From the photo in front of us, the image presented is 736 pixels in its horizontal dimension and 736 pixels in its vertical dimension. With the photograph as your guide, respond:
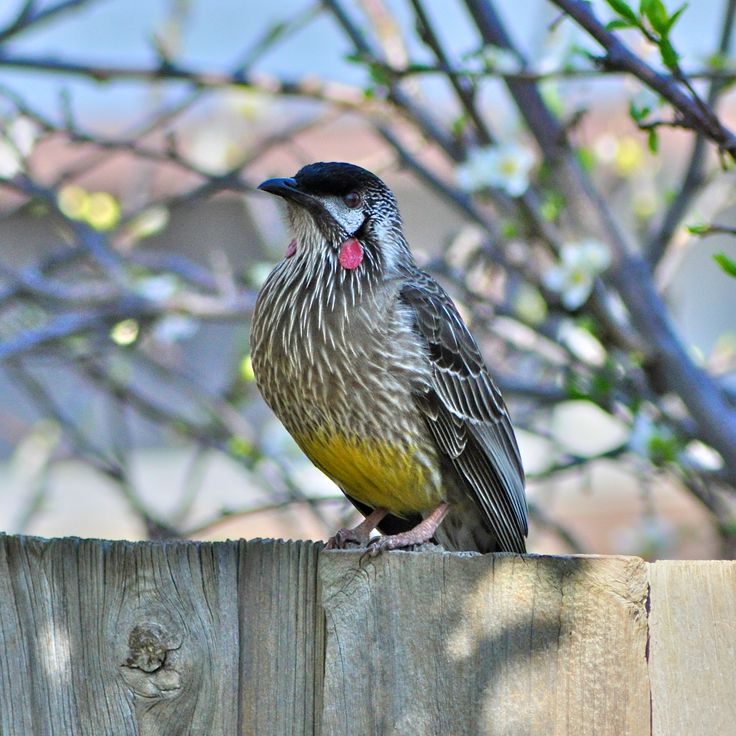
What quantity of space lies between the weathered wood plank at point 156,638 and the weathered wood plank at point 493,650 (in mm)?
112

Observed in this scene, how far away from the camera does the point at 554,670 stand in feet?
7.20

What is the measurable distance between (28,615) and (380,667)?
0.70m

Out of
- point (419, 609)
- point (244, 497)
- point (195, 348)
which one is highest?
point (195, 348)

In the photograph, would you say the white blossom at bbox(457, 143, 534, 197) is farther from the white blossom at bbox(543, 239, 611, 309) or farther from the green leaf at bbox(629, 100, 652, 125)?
the green leaf at bbox(629, 100, 652, 125)

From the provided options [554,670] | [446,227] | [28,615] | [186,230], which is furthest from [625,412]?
[186,230]

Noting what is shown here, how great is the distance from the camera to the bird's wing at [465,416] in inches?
143

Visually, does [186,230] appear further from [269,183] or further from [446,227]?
[269,183]

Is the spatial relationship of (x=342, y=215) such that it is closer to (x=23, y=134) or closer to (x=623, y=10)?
(x=623, y=10)

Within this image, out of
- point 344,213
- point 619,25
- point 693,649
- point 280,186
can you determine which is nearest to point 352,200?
point 344,213

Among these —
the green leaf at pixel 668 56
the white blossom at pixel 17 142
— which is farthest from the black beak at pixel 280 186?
the white blossom at pixel 17 142

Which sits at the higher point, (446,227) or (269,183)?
(446,227)

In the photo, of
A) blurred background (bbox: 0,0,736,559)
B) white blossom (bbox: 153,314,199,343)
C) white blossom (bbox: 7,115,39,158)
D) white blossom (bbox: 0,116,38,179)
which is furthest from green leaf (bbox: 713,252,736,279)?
white blossom (bbox: 7,115,39,158)

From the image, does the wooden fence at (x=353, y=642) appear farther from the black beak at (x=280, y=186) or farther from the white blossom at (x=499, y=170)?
the white blossom at (x=499, y=170)

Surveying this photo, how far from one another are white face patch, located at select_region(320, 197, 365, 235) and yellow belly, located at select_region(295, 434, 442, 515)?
0.72 meters
